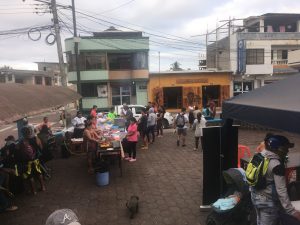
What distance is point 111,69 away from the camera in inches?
1252

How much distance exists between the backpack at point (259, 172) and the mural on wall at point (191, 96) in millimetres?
28306

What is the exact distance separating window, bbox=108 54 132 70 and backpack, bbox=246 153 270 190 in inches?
1123

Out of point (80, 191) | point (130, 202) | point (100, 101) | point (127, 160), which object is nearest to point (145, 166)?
point (127, 160)

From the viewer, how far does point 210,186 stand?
21.9 ft

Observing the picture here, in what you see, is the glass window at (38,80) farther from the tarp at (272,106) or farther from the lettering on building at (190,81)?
the tarp at (272,106)

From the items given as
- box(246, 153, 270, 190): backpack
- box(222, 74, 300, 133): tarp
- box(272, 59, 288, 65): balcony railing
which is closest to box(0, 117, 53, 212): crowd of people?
box(222, 74, 300, 133): tarp

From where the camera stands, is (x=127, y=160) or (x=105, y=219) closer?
(x=105, y=219)

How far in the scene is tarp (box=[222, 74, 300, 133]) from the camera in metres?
3.91

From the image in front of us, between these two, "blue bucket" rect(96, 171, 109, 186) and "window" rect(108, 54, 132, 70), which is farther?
"window" rect(108, 54, 132, 70)

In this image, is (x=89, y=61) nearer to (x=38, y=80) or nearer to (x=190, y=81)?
(x=190, y=81)

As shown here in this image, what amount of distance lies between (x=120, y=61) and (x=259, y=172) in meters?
29.1

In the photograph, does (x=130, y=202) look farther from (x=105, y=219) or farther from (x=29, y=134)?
(x=29, y=134)

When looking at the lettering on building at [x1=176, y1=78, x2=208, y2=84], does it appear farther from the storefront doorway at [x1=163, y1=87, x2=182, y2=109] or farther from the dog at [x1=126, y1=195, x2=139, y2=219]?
the dog at [x1=126, y1=195, x2=139, y2=219]

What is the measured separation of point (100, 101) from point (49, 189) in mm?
23058
